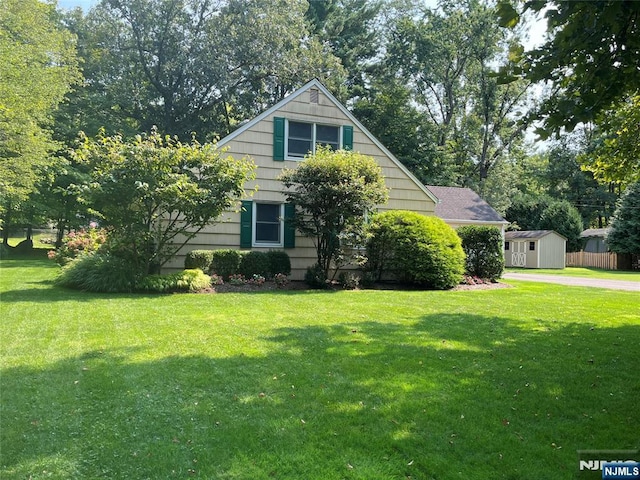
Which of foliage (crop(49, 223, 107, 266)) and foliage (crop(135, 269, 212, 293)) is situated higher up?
foliage (crop(49, 223, 107, 266))

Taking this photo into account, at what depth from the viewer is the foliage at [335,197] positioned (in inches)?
461

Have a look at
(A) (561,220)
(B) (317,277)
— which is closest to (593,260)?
(A) (561,220)

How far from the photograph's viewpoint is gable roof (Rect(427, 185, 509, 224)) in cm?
1891

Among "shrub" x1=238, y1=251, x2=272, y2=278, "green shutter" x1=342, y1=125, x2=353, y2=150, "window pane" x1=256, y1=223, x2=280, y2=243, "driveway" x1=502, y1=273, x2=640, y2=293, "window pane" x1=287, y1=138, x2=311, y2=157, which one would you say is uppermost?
"green shutter" x1=342, y1=125, x2=353, y2=150

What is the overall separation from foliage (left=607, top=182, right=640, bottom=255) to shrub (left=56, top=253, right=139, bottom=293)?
29.8m

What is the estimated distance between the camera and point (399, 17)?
34469mm

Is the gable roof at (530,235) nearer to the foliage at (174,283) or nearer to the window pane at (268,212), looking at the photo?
the window pane at (268,212)

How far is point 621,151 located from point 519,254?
24.7 m

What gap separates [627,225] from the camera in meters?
28.0

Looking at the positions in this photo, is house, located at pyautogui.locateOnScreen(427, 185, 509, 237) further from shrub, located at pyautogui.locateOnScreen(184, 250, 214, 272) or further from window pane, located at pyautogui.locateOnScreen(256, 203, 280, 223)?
shrub, located at pyautogui.locateOnScreen(184, 250, 214, 272)

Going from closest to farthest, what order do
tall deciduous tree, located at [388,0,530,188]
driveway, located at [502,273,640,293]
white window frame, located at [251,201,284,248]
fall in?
white window frame, located at [251,201,284,248]
driveway, located at [502,273,640,293]
tall deciduous tree, located at [388,0,530,188]

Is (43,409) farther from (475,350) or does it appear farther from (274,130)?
(274,130)

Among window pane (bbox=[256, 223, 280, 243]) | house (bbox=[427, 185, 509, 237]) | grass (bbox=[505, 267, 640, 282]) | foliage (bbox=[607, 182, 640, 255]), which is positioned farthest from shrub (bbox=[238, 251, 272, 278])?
foliage (bbox=[607, 182, 640, 255])

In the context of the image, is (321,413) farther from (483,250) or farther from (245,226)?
(483,250)
